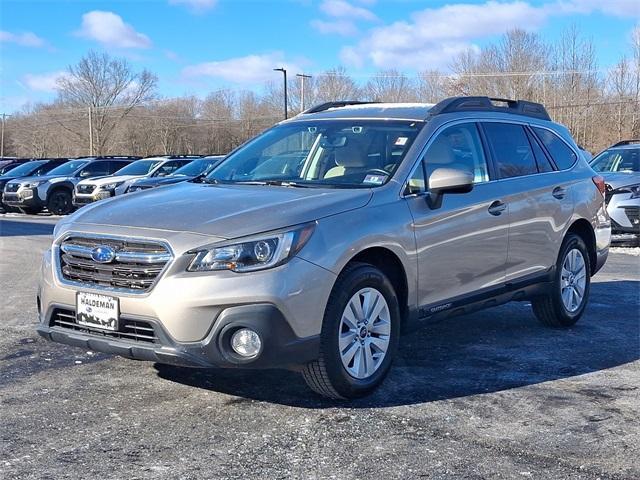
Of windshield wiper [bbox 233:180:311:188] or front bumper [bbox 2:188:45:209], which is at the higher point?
windshield wiper [bbox 233:180:311:188]

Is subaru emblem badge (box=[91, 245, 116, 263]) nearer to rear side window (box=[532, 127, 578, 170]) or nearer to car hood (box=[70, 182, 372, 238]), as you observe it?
car hood (box=[70, 182, 372, 238])

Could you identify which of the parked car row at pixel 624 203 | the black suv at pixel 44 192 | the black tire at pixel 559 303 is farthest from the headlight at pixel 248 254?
the black suv at pixel 44 192

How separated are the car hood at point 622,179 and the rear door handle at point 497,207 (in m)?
7.51

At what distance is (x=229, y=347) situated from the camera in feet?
13.9

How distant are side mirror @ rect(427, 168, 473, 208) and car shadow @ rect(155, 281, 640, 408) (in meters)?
1.17

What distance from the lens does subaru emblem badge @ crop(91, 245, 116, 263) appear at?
4.40 meters

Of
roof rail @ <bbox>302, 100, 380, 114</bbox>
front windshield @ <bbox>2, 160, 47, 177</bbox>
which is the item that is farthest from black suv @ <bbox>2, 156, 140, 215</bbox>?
roof rail @ <bbox>302, 100, 380, 114</bbox>

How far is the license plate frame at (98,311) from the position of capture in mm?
4332

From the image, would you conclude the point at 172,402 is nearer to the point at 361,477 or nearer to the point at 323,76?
the point at 361,477

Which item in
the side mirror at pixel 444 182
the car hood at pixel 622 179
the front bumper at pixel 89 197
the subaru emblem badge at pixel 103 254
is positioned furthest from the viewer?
the front bumper at pixel 89 197

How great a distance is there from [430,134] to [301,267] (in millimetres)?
1706

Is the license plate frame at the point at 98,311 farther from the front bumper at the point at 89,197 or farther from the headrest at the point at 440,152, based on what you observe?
the front bumper at the point at 89,197

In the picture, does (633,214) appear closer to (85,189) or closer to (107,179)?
(107,179)

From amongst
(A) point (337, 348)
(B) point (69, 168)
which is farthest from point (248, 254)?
(B) point (69, 168)
